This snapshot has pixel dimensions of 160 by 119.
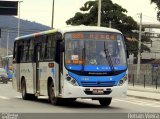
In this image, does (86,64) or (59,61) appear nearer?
(86,64)

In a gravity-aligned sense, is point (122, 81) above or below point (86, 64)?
below

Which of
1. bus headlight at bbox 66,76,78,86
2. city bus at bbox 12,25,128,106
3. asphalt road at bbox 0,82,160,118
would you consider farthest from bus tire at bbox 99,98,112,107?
bus headlight at bbox 66,76,78,86

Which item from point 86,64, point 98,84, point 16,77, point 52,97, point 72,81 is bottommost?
point 52,97

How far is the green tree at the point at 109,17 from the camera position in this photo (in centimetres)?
7900

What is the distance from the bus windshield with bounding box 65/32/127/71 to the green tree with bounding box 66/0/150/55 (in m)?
54.5

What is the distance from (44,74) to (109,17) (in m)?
54.7

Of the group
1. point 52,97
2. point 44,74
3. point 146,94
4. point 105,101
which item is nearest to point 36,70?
point 44,74

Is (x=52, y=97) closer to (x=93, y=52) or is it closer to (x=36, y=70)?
(x=36, y=70)

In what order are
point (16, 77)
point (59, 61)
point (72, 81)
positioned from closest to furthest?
point (72, 81), point (59, 61), point (16, 77)

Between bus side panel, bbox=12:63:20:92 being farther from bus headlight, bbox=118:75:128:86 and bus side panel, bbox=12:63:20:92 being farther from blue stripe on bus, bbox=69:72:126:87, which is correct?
bus headlight, bbox=118:75:128:86

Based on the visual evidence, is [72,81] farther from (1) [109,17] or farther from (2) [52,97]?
(1) [109,17]

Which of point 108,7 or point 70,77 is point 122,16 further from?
point 70,77

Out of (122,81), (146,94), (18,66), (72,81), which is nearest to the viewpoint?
(72,81)

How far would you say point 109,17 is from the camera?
7906 centimetres
